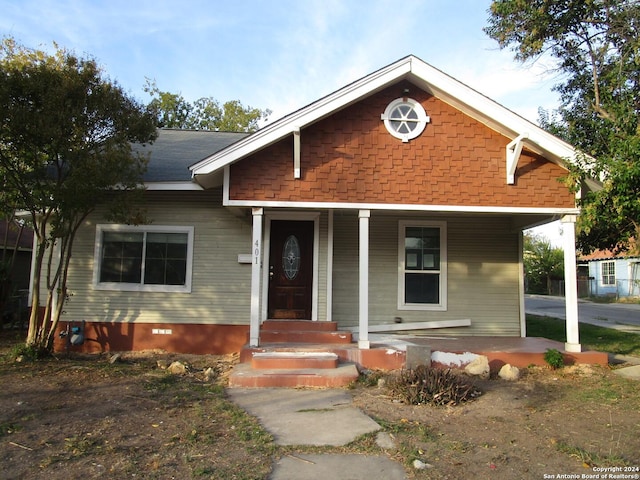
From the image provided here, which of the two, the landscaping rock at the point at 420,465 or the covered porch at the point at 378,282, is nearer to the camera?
the landscaping rock at the point at 420,465

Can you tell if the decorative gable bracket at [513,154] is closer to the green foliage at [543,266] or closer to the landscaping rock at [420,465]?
the landscaping rock at [420,465]

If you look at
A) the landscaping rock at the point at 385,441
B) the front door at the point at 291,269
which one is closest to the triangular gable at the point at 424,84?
the front door at the point at 291,269

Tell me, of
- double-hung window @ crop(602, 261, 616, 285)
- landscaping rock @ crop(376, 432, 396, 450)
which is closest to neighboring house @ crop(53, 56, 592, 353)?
landscaping rock @ crop(376, 432, 396, 450)

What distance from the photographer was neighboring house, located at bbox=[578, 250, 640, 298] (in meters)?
34.4

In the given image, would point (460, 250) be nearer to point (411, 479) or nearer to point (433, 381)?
point (433, 381)

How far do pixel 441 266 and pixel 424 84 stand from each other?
380 cm

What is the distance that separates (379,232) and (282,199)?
2.90 m

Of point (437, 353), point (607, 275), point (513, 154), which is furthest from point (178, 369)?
point (607, 275)

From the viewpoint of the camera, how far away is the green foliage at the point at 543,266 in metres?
43.3

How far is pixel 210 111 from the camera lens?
32469 millimetres

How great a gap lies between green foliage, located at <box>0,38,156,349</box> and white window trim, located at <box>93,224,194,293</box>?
1484 millimetres

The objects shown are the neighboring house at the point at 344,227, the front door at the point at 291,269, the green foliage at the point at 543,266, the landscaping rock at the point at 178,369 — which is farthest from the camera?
the green foliage at the point at 543,266

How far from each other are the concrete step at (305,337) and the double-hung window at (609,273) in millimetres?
36133

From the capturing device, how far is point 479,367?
25.2 ft
